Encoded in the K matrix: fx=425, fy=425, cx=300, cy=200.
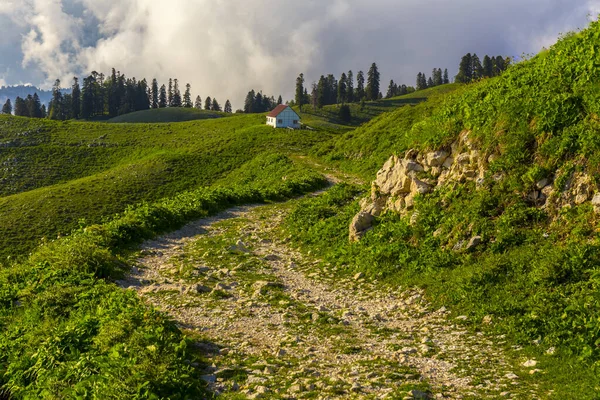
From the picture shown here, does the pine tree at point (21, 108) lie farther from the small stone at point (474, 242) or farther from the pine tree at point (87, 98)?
the small stone at point (474, 242)

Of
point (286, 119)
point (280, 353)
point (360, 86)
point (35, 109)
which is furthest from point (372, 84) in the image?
point (280, 353)

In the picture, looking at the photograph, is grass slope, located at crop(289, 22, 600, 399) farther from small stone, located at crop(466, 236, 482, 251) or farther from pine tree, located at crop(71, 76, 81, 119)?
pine tree, located at crop(71, 76, 81, 119)

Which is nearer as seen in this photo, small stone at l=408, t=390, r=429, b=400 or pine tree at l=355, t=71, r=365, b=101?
small stone at l=408, t=390, r=429, b=400

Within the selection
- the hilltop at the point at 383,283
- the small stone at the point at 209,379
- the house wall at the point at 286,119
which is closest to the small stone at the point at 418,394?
the hilltop at the point at 383,283

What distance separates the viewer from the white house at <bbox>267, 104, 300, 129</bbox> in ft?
324

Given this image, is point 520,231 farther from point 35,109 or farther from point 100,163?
point 35,109

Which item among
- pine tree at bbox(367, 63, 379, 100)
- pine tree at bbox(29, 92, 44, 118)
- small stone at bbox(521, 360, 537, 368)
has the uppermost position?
pine tree at bbox(367, 63, 379, 100)

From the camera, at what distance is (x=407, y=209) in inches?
628

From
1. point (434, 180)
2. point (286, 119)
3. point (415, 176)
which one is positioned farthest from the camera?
point (286, 119)

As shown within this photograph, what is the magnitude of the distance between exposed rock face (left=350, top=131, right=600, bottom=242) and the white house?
269 feet

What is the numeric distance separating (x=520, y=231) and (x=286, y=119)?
91904mm

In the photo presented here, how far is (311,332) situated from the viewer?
1023 centimetres

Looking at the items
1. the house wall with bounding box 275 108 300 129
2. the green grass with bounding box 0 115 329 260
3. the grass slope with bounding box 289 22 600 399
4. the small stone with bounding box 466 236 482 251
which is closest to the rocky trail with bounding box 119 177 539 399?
the grass slope with bounding box 289 22 600 399

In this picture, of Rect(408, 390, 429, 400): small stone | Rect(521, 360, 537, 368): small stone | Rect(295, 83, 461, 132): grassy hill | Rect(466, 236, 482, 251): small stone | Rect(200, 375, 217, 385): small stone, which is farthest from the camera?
Rect(295, 83, 461, 132): grassy hill
